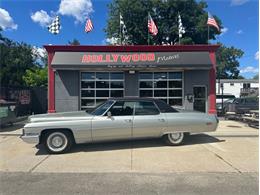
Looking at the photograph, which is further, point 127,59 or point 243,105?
point 243,105

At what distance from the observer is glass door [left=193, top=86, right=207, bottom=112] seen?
17.3m

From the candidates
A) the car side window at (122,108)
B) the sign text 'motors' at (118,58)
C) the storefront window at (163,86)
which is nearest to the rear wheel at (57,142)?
the car side window at (122,108)

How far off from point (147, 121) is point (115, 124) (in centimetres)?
100

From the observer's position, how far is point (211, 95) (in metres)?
17.1

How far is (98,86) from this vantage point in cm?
1733

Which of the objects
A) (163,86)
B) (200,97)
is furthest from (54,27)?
(200,97)

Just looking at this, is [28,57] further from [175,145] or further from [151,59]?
[175,145]

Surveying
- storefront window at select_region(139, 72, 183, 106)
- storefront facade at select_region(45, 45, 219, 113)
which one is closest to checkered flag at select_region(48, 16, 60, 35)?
storefront facade at select_region(45, 45, 219, 113)

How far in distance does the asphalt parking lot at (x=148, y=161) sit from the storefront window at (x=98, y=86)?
7.45 m

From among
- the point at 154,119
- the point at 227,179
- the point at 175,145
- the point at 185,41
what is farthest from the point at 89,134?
the point at 185,41

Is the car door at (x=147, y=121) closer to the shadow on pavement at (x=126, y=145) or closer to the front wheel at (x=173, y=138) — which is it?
the front wheel at (x=173, y=138)

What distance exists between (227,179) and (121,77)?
1210 cm

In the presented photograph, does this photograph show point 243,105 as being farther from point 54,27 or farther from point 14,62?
point 14,62

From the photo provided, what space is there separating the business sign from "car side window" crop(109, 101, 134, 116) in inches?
288
